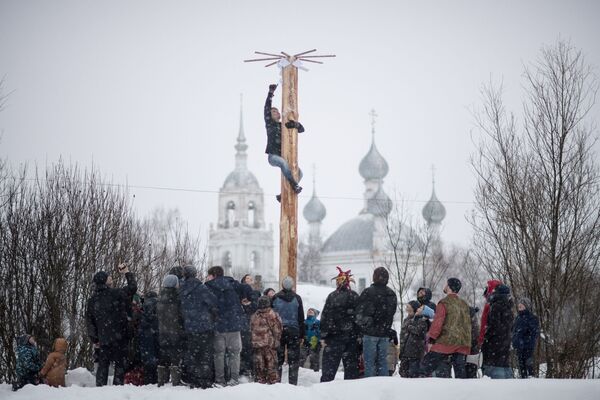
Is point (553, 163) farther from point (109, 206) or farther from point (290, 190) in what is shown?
point (109, 206)

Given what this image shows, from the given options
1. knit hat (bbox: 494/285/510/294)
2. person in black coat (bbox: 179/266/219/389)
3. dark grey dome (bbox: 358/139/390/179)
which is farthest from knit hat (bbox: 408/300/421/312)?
dark grey dome (bbox: 358/139/390/179)

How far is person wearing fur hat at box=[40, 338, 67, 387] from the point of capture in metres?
11.8

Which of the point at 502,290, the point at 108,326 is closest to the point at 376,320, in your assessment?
the point at 502,290

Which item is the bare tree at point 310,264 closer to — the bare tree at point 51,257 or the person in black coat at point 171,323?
the bare tree at point 51,257

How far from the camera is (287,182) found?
13148 millimetres

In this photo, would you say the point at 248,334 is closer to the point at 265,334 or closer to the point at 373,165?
the point at 265,334

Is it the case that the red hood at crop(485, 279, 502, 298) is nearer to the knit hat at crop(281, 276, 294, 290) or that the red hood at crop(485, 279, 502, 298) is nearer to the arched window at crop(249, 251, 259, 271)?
the knit hat at crop(281, 276, 294, 290)

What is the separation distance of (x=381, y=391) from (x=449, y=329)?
2278 mm

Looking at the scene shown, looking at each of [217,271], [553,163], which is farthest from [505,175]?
[217,271]

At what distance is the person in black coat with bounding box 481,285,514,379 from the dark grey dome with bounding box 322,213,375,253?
77704 mm

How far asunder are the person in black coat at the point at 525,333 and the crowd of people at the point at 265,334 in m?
0.02

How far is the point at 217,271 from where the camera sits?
11.9 metres

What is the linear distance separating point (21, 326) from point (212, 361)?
19.0ft

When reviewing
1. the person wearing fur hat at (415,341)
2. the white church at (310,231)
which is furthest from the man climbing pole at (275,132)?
the white church at (310,231)
